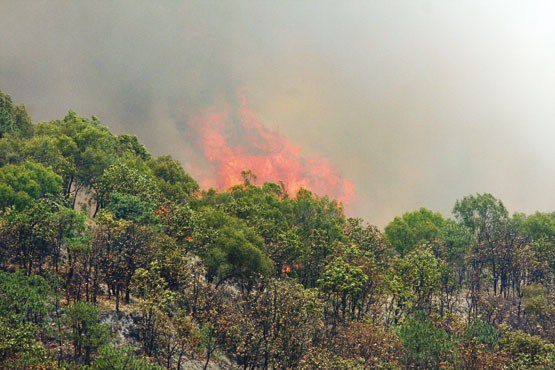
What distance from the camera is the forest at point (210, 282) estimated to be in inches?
2103

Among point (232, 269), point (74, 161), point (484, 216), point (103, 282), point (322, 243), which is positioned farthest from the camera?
point (484, 216)

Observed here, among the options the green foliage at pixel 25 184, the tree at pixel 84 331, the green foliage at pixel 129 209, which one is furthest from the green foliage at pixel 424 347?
the green foliage at pixel 25 184

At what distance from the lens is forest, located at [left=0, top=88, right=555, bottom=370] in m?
53.4

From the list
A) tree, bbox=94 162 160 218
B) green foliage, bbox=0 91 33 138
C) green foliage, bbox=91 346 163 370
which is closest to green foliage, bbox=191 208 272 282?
tree, bbox=94 162 160 218

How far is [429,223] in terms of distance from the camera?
128 meters

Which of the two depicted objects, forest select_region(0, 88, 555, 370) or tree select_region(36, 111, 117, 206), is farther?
tree select_region(36, 111, 117, 206)

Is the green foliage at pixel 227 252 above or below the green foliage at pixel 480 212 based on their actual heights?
below

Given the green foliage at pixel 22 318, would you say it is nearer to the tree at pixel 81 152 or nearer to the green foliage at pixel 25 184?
the green foliage at pixel 25 184

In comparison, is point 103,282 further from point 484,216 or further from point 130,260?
point 484,216

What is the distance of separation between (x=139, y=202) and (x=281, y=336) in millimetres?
32456

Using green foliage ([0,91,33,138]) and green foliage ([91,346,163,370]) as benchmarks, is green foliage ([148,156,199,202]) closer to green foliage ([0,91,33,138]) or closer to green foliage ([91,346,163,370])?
green foliage ([0,91,33,138])

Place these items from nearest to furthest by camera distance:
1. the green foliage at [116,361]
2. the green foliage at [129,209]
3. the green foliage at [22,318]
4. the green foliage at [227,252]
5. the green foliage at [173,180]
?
the green foliage at [22,318]
the green foliage at [116,361]
the green foliage at [227,252]
the green foliage at [129,209]
the green foliage at [173,180]

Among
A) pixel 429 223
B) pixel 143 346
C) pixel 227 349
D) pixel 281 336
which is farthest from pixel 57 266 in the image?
pixel 429 223

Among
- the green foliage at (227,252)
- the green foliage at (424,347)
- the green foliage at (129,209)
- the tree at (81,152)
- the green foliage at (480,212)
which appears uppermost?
the green foliage at (480,212)
